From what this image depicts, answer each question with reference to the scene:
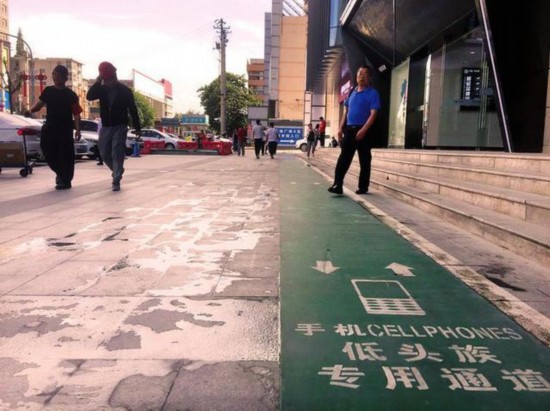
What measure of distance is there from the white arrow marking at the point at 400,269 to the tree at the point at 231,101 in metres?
73.2

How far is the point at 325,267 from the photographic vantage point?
11.7 feet

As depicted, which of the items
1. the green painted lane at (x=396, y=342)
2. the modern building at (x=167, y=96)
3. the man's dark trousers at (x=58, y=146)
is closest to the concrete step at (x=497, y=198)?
the green painted lane at (x=396, y=342)

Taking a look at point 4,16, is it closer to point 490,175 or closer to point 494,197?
point 490,175

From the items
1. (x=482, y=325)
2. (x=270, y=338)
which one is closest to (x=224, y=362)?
(x=270, y=338)

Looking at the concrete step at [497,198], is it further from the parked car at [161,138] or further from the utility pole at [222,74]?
the utility pole at [222,74]

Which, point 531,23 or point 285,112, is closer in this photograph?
point 531,23

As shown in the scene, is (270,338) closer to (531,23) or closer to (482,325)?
(482,325)

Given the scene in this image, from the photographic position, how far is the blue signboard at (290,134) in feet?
181

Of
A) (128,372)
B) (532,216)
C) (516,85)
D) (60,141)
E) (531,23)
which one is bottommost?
(128,372)

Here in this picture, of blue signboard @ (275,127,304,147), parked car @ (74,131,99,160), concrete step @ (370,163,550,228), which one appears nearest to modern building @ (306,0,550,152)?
concrete step @ (370,163,550,228)

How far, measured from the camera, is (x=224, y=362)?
80.6 inches

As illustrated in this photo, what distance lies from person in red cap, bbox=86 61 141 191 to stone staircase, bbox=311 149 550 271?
15.1 feet

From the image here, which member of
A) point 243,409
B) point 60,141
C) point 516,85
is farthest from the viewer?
point 516,85

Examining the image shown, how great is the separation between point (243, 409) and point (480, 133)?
13359mm
